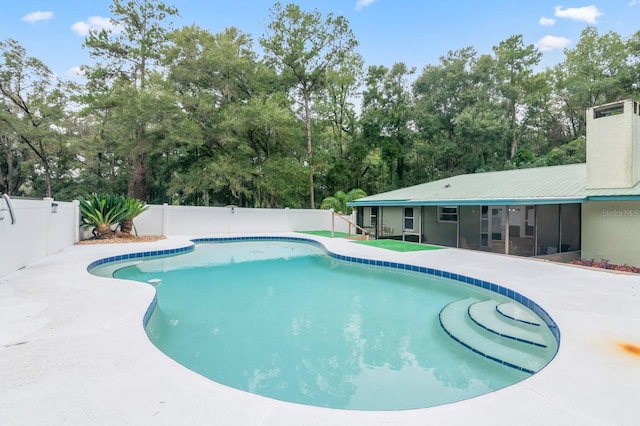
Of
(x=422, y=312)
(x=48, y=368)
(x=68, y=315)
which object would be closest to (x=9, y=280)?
(x=68, y=315)

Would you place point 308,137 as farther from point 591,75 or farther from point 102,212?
point 591,75

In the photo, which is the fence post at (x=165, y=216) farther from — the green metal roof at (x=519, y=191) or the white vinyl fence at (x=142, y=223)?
the green metal roof at (x=519, y=191)

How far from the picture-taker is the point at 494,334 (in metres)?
4.27

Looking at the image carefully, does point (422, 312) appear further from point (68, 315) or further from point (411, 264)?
point (68, 315)

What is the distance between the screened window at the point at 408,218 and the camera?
13.8 meters

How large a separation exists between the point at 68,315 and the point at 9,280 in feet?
9.66

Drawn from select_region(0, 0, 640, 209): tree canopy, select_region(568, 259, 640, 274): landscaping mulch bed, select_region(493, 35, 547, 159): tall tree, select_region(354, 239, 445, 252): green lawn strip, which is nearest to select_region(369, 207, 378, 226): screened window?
select_region(354, 239, 445, 252): green lawn strip

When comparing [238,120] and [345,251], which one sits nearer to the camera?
[345,251]

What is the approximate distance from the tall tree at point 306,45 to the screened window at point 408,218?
8780 mm

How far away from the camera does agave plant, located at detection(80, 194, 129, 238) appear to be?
1176 cm

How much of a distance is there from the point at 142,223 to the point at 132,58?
489 inches

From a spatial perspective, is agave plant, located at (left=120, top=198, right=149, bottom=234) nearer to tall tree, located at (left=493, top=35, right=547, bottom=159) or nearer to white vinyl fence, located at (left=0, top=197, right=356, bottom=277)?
white vinyl fence, located at (left=0, top=197, right=356, bottom=277)

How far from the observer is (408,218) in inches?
547

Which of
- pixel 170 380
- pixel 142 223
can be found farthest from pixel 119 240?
pixel 170 380
